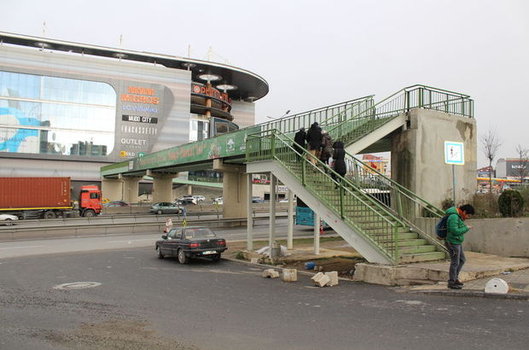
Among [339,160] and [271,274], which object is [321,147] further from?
[271,274]

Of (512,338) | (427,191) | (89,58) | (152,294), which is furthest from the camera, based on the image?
(89,58)

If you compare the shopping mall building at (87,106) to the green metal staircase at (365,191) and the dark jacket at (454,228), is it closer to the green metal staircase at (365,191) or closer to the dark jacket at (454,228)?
the green metal staircase at (365,191)

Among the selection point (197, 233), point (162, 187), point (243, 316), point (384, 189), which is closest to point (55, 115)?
point (162, 187)

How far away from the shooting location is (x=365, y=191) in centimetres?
1405

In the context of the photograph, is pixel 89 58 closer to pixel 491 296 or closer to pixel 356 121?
pixel 356 121

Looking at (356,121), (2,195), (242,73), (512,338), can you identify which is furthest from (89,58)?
(512,338)

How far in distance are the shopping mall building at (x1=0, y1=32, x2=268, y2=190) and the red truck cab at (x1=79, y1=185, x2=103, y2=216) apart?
110 feet

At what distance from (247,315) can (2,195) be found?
37925 mm

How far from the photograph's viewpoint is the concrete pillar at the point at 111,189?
228 feet

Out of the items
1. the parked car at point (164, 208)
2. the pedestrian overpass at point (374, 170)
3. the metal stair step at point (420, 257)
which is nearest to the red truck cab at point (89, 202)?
the parked car at point (164, 208)

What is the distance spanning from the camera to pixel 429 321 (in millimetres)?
6613

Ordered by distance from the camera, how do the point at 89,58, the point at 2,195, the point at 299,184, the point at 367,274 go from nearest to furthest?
1. the point at 367,274
2. the point at 299,184
3. the point at 2,195
4. the point at 89,58

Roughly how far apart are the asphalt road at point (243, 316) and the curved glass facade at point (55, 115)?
2691 inches

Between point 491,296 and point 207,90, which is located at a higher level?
point 207,90
